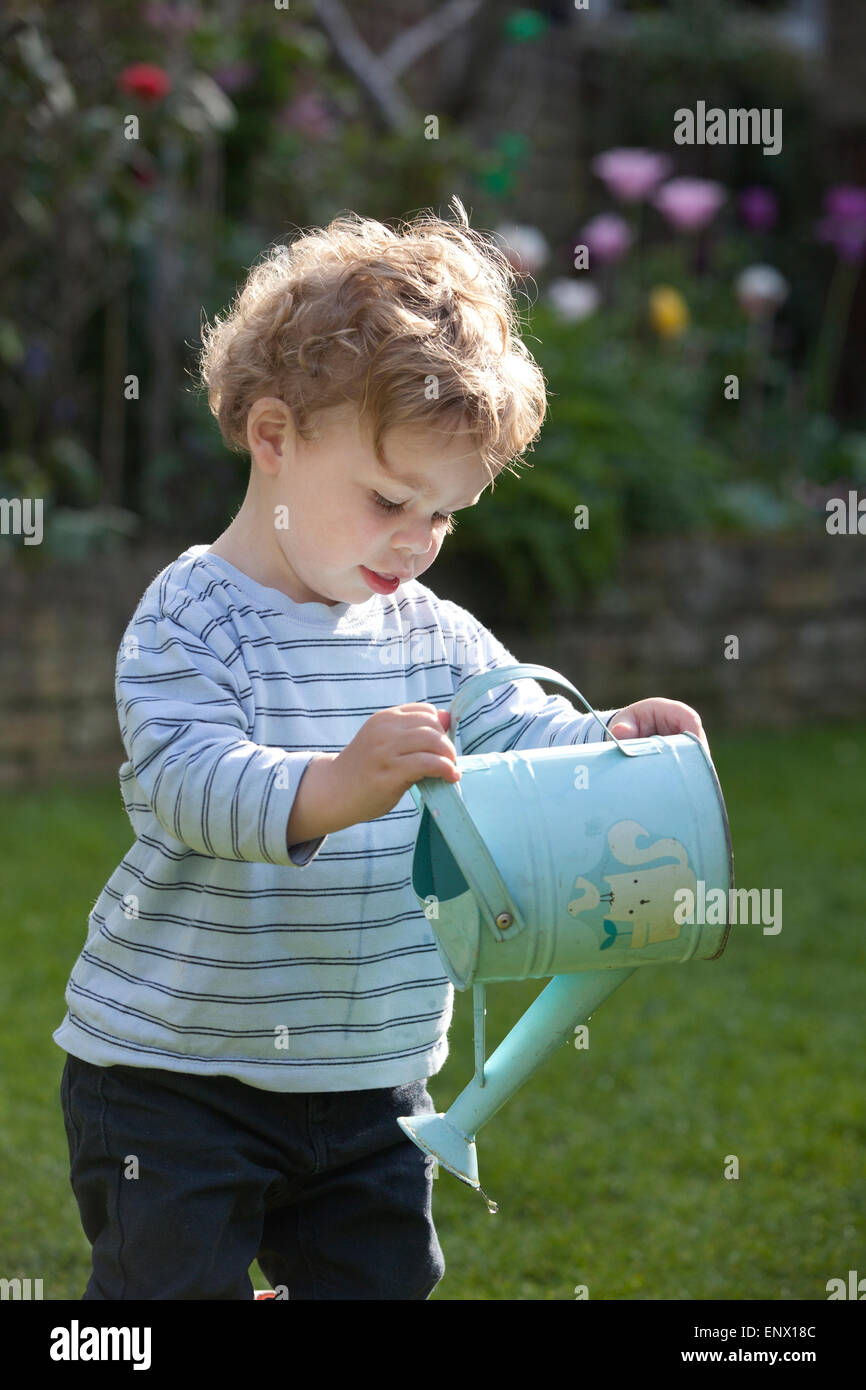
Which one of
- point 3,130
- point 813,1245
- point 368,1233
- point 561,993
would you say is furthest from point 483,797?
point 3,130

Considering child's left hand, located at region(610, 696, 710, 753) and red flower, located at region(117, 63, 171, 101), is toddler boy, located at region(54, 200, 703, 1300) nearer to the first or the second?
child's left hand, located at region(610, 696, 710, 753)

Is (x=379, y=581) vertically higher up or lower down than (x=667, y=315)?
lower down

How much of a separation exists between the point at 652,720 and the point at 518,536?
353cm

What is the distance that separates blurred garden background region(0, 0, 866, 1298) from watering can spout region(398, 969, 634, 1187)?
0.76m

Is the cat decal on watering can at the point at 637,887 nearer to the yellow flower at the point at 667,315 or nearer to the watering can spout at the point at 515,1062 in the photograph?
the watering can spout at the point at 515,1062

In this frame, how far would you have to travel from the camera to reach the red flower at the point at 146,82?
15.2 feet

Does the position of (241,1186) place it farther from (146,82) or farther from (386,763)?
(146,82)

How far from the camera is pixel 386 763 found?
4.63ft

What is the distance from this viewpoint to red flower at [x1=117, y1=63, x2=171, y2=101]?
462 centimetres

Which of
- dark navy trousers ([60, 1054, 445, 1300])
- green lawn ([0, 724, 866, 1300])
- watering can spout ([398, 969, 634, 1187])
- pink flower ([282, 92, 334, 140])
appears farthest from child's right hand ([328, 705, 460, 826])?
pink flower ([282, 92, 334, 140])

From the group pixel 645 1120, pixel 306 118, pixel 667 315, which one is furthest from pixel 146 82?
pixel 645 1120

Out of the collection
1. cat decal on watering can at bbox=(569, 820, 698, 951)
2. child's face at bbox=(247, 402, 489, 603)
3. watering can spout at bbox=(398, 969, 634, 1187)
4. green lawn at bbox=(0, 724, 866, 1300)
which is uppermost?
child's face at bbox=(247, 402, 489, 603)

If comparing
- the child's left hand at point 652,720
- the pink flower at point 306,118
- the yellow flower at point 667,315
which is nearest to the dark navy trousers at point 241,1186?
the child's left hand at point 652,720

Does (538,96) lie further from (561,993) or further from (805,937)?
(561,993)
